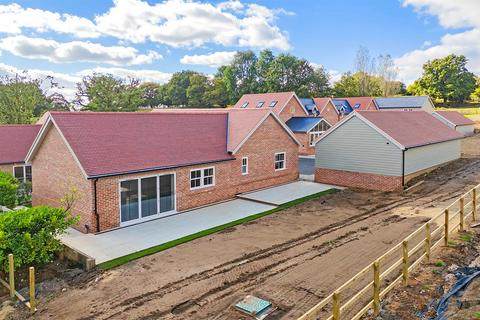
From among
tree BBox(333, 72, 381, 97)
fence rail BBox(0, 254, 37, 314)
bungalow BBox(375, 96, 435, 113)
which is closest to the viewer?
fence rail BBox(0, 254, 37, 314)

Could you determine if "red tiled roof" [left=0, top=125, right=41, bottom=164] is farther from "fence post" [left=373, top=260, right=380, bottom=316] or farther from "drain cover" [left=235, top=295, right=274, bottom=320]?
"fence post" [left=373, top=260, right=380, bottom=316]

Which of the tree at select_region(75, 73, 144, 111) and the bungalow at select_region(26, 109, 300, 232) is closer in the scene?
the bungalow at select_region(26, 109, 300, 232)

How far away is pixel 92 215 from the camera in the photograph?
15539 mm

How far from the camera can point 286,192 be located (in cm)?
2278

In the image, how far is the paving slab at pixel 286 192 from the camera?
20.9 metres

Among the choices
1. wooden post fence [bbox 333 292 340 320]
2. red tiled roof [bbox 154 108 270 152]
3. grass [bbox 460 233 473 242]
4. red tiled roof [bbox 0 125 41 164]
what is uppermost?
red tiled roof [bbox 154 108 270 152]

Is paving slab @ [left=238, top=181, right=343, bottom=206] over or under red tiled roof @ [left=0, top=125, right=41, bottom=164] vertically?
under

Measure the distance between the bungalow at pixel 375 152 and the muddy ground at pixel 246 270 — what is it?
456 centimetres

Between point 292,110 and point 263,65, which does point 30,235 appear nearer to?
point 292,110

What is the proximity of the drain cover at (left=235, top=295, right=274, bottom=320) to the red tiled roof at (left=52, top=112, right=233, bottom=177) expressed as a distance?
8633mm

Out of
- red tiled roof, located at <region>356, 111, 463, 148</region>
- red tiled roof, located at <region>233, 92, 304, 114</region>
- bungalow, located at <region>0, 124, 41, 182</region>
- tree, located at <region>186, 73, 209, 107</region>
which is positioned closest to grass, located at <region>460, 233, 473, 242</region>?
red tiled roof, located at <region>356, 111, 463, 148</region>

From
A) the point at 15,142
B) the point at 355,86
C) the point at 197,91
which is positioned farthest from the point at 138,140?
the point at 355,86

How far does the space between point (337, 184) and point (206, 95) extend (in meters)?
62.5

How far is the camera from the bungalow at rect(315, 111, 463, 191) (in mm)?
22984
